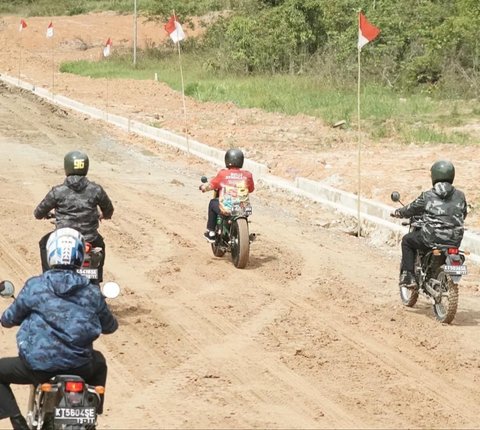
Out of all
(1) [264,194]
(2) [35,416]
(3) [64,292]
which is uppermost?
(3) [64,292]

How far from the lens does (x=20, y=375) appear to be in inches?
251

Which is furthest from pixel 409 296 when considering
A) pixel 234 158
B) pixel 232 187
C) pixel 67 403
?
pixel 67 403

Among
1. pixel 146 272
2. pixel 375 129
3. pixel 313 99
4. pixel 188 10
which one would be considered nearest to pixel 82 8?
pixel 188 10

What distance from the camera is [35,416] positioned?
6430 mm

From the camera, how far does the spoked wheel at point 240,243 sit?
1364cm

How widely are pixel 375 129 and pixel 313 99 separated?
556cm

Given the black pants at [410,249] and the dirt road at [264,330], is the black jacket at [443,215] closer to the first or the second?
the black pants at [410,249]

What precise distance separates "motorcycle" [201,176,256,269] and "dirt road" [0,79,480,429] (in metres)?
0.18

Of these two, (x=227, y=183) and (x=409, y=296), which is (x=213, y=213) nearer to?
(x=227, y=183)

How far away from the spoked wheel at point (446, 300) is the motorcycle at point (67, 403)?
5677mm

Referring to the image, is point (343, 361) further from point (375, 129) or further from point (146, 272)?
point (375, 129)

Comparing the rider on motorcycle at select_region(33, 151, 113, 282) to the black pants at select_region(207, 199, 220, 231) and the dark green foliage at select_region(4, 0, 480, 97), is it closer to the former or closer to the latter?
the black pants at select_region(207, 199, 220, 231)

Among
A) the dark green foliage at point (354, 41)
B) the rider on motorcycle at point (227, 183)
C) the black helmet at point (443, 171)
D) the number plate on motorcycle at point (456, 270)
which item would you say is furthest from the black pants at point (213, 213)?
the dark green foliage at point (354, 41)

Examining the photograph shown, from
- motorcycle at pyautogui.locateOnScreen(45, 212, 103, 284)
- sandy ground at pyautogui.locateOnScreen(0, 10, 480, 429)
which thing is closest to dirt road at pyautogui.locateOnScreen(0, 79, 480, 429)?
sandy ground at pyautogui.locateOnScreen(0, 10, 480, 429)
